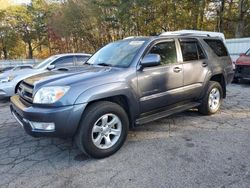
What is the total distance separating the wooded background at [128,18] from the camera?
19250 millimetres

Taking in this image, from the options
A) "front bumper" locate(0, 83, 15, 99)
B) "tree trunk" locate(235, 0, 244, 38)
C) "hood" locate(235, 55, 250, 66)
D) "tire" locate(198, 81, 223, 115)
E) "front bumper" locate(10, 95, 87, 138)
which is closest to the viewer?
"front bumper" locate(10, 95, 87, 138)

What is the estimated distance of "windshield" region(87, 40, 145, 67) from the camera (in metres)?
4.02

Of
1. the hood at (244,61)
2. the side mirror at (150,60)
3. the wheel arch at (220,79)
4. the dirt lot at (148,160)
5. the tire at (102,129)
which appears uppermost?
the side mirror at (150,60)

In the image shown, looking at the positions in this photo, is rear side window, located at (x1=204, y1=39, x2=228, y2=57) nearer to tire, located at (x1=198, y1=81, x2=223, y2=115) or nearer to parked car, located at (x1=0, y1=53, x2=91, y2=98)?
tire, located at (x1=198, y1=81, x2=223, y2=115)

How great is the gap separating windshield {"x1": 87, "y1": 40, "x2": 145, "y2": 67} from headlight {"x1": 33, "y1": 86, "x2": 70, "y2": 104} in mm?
1138

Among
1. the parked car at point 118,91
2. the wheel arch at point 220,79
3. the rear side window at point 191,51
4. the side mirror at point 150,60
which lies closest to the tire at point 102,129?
the parked car at point 118,91

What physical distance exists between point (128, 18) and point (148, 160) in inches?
723

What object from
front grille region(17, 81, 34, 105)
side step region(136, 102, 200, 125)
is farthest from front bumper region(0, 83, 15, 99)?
side step region(136, 102, 200, 125)

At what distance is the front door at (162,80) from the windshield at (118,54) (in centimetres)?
27

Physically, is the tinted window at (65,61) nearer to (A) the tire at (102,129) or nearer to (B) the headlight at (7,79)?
(B) the headlight at (7,79)

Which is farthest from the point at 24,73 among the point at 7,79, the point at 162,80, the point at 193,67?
the point at 193,67

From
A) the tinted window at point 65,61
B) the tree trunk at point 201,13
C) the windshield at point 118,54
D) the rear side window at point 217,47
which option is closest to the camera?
the windshield at point 118,54

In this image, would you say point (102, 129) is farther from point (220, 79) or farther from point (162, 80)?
point (220, 79)

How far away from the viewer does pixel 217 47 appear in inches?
219
